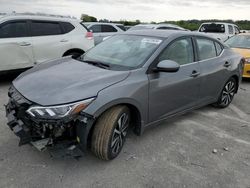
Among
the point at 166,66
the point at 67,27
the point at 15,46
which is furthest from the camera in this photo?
the point at 67,27

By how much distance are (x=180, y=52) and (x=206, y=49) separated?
2.64ft

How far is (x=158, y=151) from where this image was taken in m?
3.35

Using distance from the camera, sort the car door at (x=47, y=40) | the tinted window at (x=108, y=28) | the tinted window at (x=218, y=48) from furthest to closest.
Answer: the tinted window at (x=108, y=28), the car door at (x=47, y=40), the tinted window at (x=218, y=48)

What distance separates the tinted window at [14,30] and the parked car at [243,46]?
19.4 ft

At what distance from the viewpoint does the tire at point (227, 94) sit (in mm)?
4906

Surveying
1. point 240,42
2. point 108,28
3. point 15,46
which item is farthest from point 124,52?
point 108,28

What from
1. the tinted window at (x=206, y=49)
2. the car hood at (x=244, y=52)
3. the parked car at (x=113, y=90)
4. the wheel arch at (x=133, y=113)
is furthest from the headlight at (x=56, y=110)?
the car hood at (x=244, y=52)

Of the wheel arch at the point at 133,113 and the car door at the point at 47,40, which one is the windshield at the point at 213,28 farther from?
the wheel arch at the point at 133,113

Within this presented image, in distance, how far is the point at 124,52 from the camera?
3.62 m

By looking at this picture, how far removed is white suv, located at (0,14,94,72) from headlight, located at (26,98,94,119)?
3807 mm

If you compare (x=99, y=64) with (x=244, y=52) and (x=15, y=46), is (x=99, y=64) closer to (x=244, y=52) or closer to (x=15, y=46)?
(x=15, y=46)

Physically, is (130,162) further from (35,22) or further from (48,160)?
(35,22)

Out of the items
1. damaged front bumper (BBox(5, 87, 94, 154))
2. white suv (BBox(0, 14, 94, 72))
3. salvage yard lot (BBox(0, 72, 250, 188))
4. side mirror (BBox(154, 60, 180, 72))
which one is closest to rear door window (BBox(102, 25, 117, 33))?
white suv (BBox(0, 14, 94, 72))

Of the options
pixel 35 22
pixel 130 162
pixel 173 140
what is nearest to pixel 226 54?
pixel 173 140
